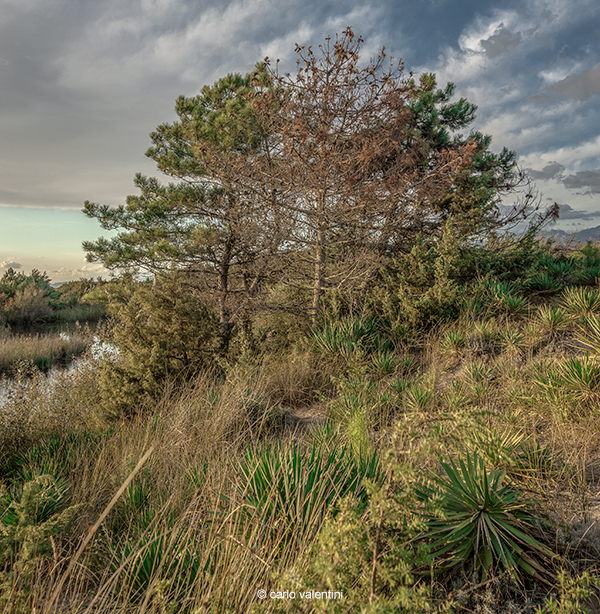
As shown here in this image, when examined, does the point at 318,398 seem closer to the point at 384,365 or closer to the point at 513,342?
the point at 384,365

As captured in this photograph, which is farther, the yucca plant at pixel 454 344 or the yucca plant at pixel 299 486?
the yucca plant at pixel 454 344

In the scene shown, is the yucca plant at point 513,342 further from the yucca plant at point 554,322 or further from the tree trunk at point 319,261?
the tree trunk at point 319,261

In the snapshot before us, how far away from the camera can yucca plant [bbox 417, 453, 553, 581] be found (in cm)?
214

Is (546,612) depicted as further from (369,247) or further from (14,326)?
(14,326)

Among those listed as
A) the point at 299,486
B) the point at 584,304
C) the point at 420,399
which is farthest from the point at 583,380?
the point at 299,486

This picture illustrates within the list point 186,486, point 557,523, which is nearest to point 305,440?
point 186,486

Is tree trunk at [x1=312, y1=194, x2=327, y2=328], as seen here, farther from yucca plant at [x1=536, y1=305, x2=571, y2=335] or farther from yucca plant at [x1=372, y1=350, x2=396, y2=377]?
→ yucca plant at [x1=536, y1=305, x2=571, y2=335]

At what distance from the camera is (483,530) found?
2262 mm

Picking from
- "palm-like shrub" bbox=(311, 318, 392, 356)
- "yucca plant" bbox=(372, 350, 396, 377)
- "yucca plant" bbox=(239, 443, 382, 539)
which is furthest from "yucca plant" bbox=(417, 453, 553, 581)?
"palm-like shrub" bbox=(311, 318, 392, 356)

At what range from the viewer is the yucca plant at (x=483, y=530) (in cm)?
214

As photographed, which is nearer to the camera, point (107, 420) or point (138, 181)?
point (107, 420)

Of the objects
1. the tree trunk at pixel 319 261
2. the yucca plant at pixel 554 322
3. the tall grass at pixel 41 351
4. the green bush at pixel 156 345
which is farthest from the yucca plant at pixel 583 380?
the tall grass at pixel 41 351

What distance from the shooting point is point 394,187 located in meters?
8.19

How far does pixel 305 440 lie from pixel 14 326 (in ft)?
74.4
